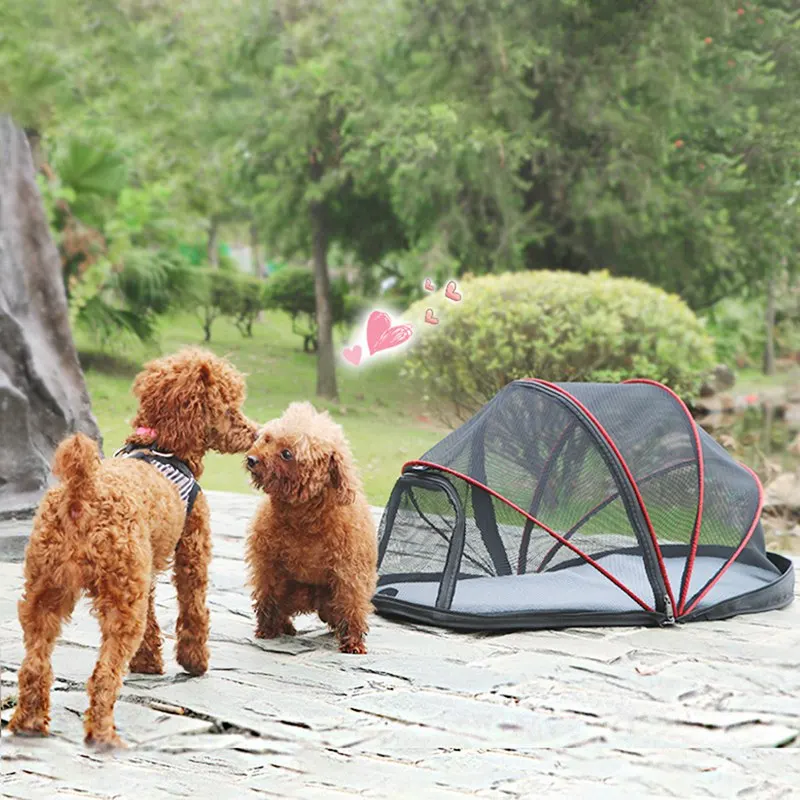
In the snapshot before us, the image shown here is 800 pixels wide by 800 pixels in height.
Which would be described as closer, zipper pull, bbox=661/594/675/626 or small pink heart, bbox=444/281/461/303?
zipper pull, bbox=661/594/675/626

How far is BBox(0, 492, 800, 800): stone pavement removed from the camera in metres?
2.81

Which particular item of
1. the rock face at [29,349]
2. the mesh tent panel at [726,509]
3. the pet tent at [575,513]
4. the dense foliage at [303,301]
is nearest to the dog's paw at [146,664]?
the pet tent at [575,513]

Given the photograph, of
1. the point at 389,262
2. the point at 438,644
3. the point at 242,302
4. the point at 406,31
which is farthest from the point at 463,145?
the point at 438,644

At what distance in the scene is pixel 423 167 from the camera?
449 inches

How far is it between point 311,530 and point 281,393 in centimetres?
808

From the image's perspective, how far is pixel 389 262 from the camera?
13688 mm

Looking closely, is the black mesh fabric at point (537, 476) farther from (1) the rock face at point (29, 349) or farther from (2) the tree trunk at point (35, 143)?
(2) the tree trunk at point (35, 143)

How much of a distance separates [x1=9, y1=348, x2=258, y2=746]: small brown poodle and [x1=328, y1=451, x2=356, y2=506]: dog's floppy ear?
0.45m

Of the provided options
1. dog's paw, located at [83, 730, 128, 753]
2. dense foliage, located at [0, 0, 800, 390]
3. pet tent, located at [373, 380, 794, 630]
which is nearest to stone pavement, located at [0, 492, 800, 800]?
dog's paw, located at [83, 730, 128, 753]

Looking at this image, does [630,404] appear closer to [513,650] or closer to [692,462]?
[692,462]

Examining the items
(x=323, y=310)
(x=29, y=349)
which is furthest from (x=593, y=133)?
(x=29, y=349)

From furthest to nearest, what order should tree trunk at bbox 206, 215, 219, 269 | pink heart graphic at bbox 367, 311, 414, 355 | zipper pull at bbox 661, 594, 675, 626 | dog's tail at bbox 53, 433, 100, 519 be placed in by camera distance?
1. tree trunk at bbox 206, 215, 219, 269
2. pink heart graphic at bbox 367, 311, 414, 355
3. zipper pull at bbox 661, 594, 675, 626
4. dog's tail at bbox 53, 433, 100, 519

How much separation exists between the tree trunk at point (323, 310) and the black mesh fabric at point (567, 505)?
24.0 ft

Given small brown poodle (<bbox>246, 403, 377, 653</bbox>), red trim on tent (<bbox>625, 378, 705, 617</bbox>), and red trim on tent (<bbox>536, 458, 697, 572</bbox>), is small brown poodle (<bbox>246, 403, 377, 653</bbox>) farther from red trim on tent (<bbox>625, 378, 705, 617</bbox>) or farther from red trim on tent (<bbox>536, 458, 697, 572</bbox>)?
red trim on tent (<bbox>625, 378, 705, 617</bbox>)
